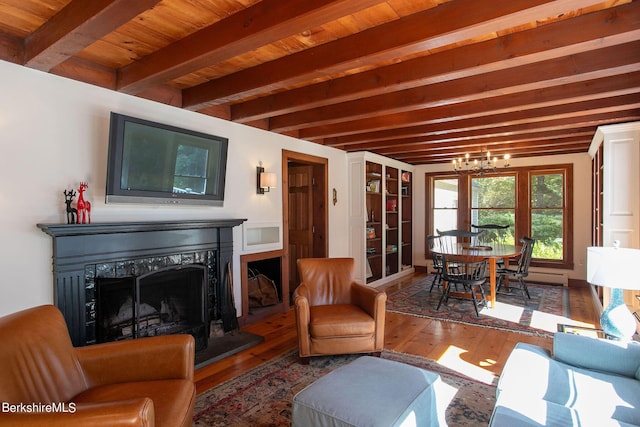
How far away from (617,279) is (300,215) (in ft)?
13.2

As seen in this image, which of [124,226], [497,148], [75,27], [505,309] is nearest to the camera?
[75,27]

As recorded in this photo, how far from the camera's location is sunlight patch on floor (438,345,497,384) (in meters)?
2.77

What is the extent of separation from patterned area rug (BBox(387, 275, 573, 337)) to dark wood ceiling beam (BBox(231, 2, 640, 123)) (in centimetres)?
282

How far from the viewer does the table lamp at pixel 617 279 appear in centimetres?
224

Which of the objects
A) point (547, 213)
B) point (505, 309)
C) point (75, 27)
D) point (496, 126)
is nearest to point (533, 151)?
point (547, 213)

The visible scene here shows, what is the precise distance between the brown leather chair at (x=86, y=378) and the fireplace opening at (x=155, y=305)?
43.4 inches

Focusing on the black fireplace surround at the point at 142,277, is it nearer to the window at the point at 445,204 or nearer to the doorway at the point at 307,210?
the doorway at the point at 307,210

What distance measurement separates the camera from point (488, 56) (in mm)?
2354

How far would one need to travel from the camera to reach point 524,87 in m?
2.75

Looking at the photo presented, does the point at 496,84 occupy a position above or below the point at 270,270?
above

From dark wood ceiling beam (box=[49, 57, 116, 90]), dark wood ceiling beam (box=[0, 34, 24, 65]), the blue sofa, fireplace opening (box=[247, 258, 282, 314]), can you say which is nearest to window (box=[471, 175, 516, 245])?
fireplace opening (box=[247, 258, 282, 314])

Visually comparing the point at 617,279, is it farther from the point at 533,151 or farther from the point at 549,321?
the point at 533,151

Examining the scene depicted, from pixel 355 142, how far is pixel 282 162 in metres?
1.13

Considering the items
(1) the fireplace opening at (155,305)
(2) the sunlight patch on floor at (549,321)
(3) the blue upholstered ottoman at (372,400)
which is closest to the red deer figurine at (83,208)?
(1) the fireplace opening at (155,305)
